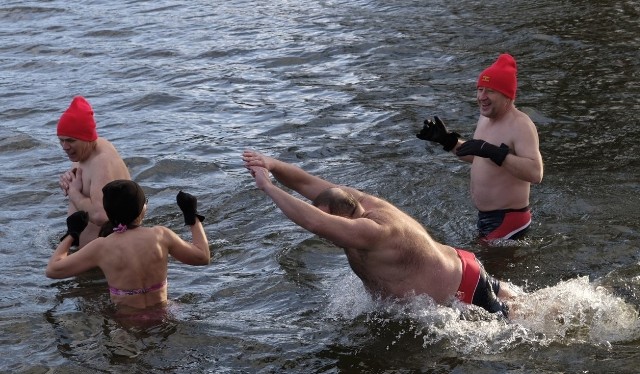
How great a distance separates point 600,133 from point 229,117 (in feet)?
16.7

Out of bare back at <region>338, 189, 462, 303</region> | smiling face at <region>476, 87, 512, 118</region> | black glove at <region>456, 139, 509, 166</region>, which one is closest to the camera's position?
bare back at <region>338, 189, 462, 303</region>

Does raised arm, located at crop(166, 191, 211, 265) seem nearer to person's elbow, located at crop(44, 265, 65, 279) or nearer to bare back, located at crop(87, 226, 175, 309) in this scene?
bare back, located at crop(87, 226, 175, 309)

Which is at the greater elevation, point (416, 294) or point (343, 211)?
point (343, 211)

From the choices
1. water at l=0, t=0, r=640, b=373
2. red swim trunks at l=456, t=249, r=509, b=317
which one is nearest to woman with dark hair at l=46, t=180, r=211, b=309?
water at l=0, t=0, r=640, b=373

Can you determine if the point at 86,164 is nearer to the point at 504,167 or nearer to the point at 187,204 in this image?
the point at 187,204

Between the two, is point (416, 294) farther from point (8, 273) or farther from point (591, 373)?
point (8, 273)

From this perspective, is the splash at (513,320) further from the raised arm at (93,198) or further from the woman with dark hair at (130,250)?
the raised arm at (93,198)

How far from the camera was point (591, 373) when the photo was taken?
6.66m

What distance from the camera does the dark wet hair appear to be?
6648 mm

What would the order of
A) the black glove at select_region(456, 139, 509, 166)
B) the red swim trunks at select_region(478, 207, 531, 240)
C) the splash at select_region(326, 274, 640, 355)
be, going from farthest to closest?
the red swim trunks at select_region(478, 207, 531, 240)
the black glove at select_region(456, 139, 509, 166)
the splash at select_region(326, 274, 640, 355)

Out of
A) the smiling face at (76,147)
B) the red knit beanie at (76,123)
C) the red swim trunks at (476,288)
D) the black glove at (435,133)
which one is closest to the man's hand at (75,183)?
the smiling face at (76,147)

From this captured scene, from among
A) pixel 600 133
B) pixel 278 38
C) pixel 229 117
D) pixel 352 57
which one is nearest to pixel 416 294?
pixel 600 133

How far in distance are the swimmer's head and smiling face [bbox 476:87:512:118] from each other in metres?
3.05

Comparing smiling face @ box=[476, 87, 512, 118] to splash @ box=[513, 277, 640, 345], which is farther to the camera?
smiling face @ box=[476, 87, 512, 118]
